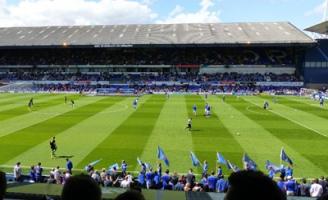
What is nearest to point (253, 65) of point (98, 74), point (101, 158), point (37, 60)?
point (98, 74)

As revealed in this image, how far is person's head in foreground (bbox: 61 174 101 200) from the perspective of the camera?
10.4 ft

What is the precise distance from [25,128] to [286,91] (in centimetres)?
5639

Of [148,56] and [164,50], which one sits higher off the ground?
[164,50]

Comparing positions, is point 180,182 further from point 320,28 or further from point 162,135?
point 320,28

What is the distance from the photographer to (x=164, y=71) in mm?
97375

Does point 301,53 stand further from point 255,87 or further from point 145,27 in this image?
point 145,27

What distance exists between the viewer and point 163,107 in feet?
174

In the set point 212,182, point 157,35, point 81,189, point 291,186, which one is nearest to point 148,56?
point 157,35

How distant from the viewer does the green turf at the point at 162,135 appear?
25.0 metres

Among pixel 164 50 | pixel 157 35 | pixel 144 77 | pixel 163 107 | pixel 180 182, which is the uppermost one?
pixel 157 35

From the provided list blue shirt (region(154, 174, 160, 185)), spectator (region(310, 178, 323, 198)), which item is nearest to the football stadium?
blue shirt (region(154, 174, 160, 185))

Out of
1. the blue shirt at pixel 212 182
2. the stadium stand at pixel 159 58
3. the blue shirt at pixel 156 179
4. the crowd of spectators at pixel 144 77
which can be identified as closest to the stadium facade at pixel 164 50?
the stadium stand at pixel 159 58

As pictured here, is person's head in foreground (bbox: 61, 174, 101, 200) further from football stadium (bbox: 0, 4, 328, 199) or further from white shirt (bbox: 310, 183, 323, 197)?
white shirt (bbox: 310, 183, 323, 197)

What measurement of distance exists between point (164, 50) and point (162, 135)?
68.5m
